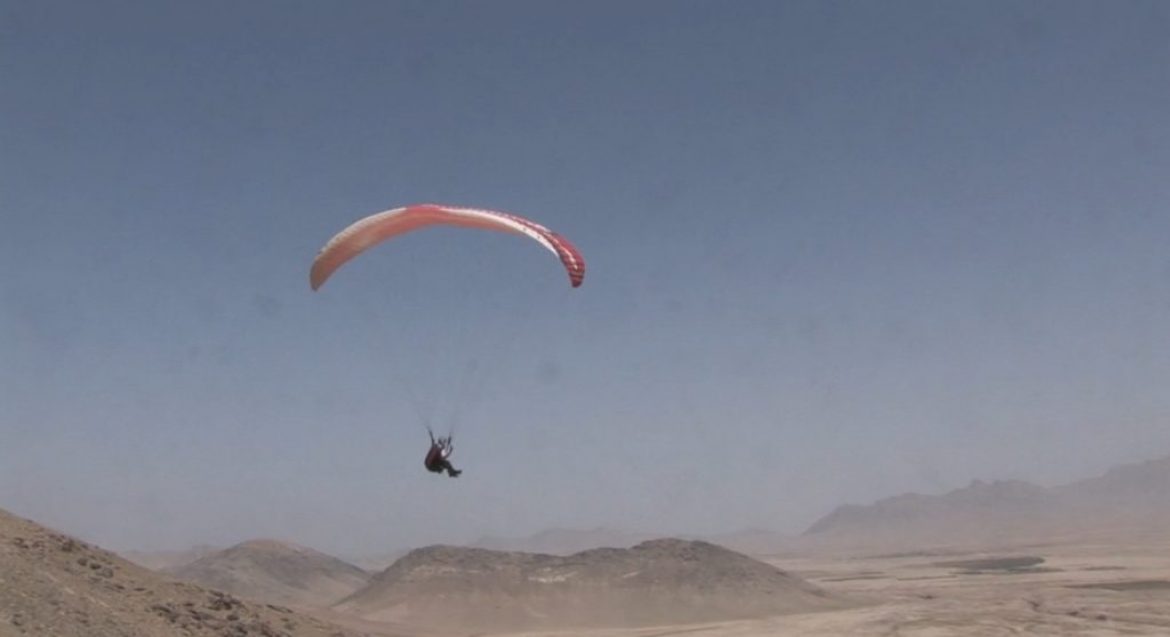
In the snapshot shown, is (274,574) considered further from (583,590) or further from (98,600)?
(98,600)

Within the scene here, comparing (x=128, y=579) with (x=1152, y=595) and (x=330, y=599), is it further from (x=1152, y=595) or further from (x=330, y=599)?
(x=330, y=599)

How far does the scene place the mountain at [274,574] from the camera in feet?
418

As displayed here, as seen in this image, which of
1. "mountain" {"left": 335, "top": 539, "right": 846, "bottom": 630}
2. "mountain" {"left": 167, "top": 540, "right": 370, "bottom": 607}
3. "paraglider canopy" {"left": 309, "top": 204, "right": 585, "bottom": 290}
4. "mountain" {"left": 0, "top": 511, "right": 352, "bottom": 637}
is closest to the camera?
"mountain" {"left": 0, "top": 511, "right": 352, "bottom": 637}

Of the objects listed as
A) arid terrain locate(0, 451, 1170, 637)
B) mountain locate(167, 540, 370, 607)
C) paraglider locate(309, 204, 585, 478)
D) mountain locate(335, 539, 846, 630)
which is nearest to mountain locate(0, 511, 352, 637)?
arid terrain locate(0, 451, 1170, 637)

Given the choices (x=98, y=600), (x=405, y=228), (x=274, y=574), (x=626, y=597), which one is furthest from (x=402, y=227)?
(x=274, y=574)

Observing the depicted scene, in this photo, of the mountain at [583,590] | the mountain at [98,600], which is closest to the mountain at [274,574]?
the mountain at [583,590]

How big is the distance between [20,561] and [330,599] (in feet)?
398

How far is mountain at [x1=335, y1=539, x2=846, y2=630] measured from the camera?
8806 cm

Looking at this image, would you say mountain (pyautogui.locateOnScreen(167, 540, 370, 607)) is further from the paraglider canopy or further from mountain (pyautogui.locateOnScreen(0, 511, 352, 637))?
the paraglider canopy

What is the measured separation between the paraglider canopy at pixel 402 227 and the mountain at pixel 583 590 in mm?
65112

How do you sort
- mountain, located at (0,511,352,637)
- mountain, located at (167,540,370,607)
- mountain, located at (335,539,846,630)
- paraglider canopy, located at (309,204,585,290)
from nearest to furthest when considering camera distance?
mountain, located at (0,511,352,637) → paraglider canopy, located at (309,204,585,290) → mountain, located at (335,539,846,630) → mountain, located at (167,540,370,607)

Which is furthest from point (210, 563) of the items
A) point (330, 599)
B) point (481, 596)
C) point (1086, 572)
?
point (1086, 572)

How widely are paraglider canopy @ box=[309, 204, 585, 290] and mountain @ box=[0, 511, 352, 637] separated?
10.6 meters

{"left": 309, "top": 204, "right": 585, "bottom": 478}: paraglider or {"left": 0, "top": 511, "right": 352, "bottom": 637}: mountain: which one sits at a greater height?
{"left": 309, "top": 204, "right": 585, "bottom": 478}: paraglider
